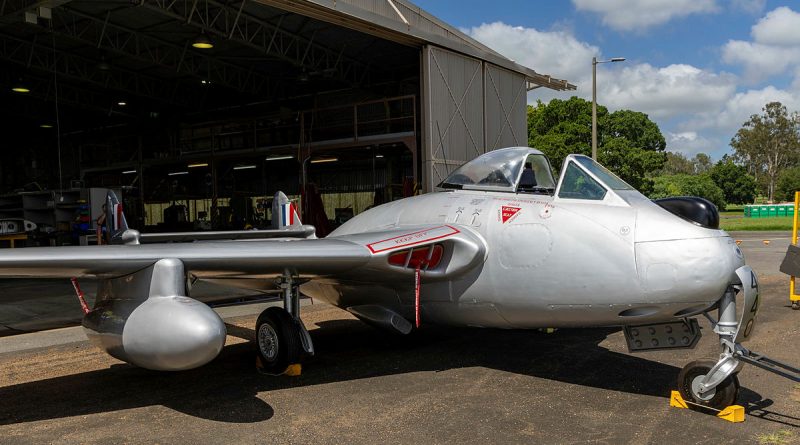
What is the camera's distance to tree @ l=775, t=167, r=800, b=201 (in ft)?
284

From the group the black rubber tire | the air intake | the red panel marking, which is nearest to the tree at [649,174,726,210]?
the air intake

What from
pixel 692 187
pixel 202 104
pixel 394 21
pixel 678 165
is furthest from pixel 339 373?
pixel 678 165

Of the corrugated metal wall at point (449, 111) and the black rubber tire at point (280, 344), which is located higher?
the corrugated metal wall at point (449, 111)

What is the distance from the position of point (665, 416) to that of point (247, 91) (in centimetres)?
2531

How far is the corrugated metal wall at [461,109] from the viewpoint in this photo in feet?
57.7

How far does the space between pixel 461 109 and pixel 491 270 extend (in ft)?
43.5

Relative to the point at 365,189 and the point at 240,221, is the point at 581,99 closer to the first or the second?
the point at 365,189

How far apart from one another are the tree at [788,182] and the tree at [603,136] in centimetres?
4610

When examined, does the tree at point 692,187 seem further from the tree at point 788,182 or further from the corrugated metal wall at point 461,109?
the corrugated metal wall at point 461,109

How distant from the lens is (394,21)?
52.5 ft

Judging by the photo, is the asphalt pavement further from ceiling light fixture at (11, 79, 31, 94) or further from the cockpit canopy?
ceiling light fixture at (11, 79, 31, 94)

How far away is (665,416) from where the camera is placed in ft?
17.1

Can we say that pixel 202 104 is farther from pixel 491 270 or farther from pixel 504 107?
pixel 491 270

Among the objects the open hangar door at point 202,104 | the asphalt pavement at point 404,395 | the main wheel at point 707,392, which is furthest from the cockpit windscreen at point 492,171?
the open hangar door at point 202,104
